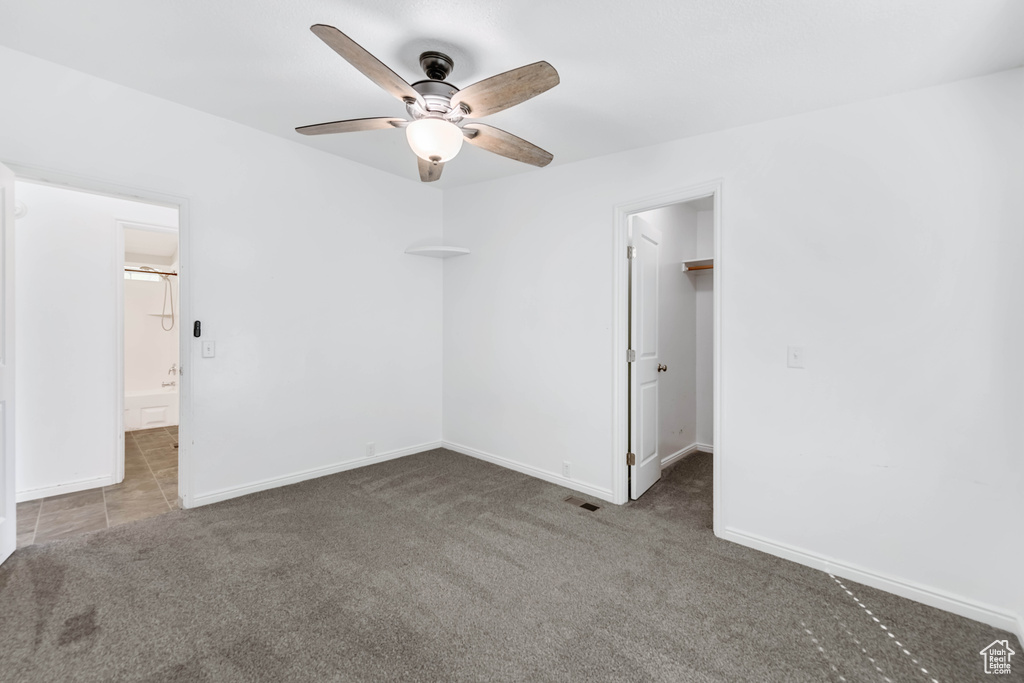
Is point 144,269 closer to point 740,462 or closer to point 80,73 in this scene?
point 80,73

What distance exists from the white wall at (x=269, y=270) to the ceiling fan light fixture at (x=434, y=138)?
5.89 ft

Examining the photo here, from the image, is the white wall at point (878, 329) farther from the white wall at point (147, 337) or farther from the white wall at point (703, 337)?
the white wall at point (147, 337)

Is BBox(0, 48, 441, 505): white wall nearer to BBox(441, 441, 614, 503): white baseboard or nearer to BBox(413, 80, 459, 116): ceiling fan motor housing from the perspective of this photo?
BBox(441, 441, 614, 503): white baseboard

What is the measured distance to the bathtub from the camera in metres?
5.39

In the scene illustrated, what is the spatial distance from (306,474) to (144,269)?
4.52 metres

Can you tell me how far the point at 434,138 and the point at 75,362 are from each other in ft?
10.9

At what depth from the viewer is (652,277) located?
3.46 m

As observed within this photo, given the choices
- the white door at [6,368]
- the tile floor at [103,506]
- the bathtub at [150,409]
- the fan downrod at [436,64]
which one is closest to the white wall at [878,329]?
the fan downrod at [436,64]

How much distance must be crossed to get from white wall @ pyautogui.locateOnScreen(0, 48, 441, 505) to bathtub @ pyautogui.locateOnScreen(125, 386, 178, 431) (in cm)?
283

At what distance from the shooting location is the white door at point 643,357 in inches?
123

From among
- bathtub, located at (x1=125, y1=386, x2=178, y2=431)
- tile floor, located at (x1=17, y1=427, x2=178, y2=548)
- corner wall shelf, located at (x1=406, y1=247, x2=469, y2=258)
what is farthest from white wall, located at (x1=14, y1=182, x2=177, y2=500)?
bathtub, located at (x1=125, y1=386, x2=178, y2=431)

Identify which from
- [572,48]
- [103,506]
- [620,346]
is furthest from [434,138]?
[103,506]

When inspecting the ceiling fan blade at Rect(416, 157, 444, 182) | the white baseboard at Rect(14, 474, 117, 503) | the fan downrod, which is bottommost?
the white baseboard at Rect(14, 474, 117, 503)

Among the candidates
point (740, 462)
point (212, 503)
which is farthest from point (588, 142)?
point (212, 503)
